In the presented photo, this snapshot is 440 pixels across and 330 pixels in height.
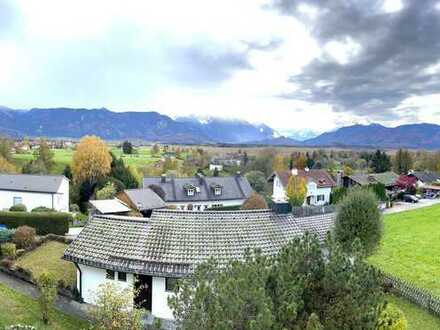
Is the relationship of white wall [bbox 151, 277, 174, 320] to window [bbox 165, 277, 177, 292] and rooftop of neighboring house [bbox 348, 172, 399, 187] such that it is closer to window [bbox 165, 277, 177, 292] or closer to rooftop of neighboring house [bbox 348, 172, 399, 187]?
window [bbox 165, 277, 177, 292]

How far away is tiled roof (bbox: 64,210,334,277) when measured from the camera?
21.8 m

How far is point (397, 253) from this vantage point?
111 ft

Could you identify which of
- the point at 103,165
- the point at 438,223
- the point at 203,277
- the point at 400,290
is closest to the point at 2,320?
the point at 203,277

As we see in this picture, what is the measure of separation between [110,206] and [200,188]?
812 inches

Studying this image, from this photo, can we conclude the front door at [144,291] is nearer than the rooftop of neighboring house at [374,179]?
Yes

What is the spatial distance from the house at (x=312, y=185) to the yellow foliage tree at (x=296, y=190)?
286cm

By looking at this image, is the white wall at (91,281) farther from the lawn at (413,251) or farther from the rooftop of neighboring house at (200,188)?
the rooftop of neighboring house at (200,188)

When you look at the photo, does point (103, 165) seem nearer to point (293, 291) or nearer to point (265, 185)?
point (265, 185)

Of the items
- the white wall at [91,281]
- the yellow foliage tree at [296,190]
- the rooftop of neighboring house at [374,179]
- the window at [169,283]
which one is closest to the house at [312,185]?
the yellow foliage tree at [296,190]

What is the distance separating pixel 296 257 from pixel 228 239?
13505 mm

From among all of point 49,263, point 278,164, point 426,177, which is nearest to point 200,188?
point 49,263

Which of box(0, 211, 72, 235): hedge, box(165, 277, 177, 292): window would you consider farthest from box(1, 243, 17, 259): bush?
box(165, 277, 177, 292): window

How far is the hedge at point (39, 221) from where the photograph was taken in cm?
4100

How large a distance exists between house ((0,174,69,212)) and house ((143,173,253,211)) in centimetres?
1452
